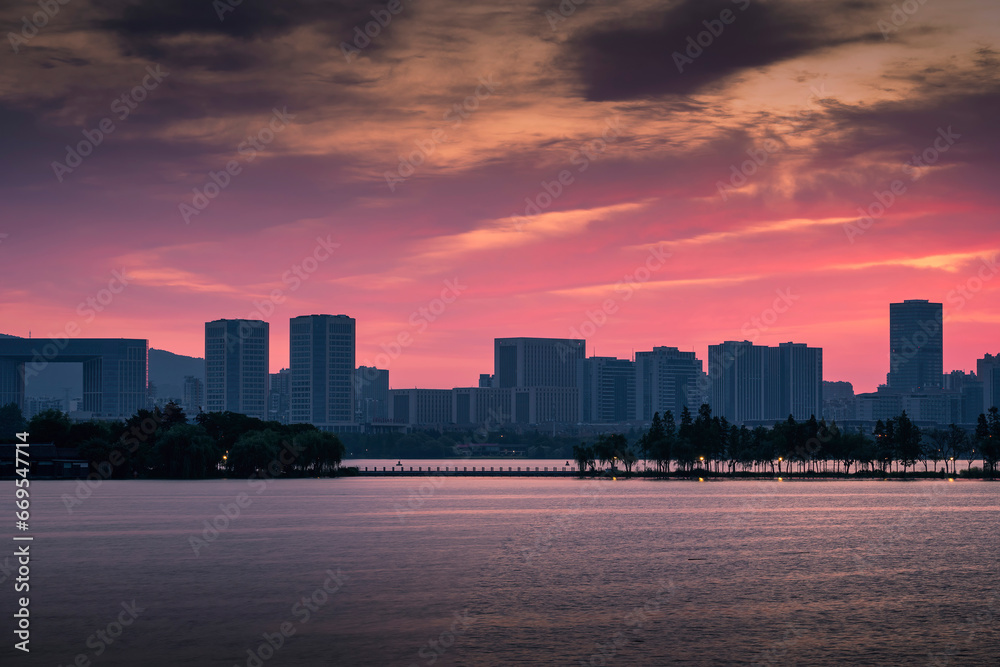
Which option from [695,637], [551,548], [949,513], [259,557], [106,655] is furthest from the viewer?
[949,513]

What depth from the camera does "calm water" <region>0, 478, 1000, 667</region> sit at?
4469 cm

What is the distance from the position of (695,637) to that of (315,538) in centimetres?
4877

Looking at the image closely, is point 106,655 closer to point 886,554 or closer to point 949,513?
point 886,554

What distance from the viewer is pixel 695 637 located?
4762 centimetres

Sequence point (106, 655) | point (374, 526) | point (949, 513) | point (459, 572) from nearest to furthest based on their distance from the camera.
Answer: point (106, 655) → point (459, 572) → point (374, 526) → point (949, 513)

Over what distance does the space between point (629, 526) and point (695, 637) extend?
59.5 meters

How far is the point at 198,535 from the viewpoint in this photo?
301ft

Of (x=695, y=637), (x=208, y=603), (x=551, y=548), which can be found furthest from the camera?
(x=551, y=548)

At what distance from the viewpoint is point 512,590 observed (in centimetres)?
6050

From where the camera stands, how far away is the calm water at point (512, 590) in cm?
4469

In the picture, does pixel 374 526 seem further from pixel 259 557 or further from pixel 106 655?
pixel 106 655

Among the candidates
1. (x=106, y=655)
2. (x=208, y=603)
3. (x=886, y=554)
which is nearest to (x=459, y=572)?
(x=208, y=603)

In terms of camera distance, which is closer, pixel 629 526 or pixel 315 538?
pixel 315 538

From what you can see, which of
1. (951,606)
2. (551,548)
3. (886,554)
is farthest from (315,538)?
(951,606)
